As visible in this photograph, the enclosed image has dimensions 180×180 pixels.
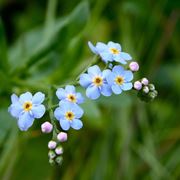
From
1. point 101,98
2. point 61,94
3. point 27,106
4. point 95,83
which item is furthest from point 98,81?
point 101,98

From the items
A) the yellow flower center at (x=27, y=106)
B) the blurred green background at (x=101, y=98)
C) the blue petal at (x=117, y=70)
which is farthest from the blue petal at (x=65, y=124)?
the blurred green background at (x=101, y=98)

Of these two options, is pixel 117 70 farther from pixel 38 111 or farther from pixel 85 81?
pixel 38 111

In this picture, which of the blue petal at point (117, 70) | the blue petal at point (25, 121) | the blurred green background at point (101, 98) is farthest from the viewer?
the blurred green background at point (101, 98)

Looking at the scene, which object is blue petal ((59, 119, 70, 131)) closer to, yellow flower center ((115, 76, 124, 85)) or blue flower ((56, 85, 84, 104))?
blue flower ((56, 85, 84, 104))

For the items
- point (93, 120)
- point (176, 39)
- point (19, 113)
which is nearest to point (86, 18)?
point (93, 120)

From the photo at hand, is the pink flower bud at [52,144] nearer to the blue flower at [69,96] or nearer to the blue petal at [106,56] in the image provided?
the blue flower at [69,96]

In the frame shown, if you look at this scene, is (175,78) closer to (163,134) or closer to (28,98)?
(163,134)

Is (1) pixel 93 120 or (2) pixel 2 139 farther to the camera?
(1) pixel 93 120
